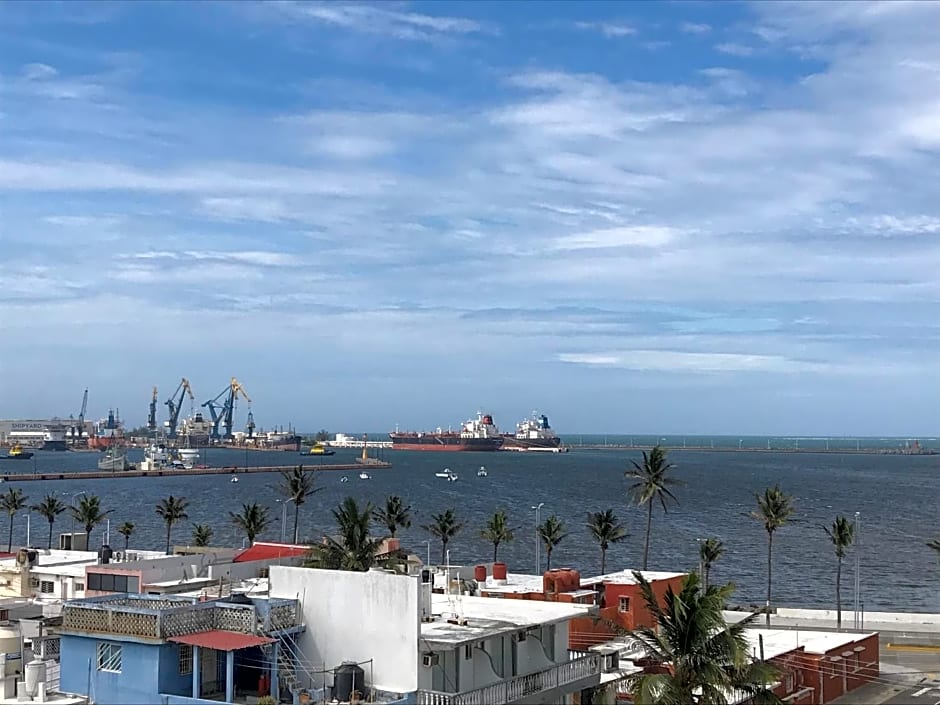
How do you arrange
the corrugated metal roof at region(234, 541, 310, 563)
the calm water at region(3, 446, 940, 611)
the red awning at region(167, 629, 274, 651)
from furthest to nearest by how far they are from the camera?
the calm water at region(3, 446, 940, 611) < the corrugated metal roof at region(234, 541, 310, 563) < the red awning at region(167, 629, 274, 651)

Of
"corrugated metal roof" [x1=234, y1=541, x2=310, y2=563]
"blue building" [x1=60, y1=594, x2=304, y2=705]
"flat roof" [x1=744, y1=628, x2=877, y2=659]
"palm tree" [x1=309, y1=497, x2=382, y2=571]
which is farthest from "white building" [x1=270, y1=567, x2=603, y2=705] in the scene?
"corrugated metal roof" [x1=234, y1=541, x2=310, y2=563]

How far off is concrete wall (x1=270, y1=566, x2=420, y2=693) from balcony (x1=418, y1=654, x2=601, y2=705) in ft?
3.37

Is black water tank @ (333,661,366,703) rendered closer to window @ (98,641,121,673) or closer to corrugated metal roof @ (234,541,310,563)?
window @ (98,641,121,673)

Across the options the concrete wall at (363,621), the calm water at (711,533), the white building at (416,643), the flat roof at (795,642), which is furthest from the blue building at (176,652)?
the calm water at (711,533)

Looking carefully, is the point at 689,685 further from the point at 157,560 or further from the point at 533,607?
the point at 157,560

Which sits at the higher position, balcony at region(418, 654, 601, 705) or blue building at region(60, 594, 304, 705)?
blue building at region(60, 594, 304, 705)

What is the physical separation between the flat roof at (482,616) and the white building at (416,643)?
0.10 feet

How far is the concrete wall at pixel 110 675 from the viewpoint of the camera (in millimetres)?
26719

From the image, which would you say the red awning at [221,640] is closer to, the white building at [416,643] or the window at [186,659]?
the window at [186,659]

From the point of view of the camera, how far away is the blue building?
2669cm

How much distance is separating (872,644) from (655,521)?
105761 mm

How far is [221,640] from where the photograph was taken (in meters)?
27.1

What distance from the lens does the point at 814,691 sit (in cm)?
4197

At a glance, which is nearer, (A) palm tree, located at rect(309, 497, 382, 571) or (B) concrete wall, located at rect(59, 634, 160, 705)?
(B) concrete wall, located at rect(59, 634, 160, 705)
